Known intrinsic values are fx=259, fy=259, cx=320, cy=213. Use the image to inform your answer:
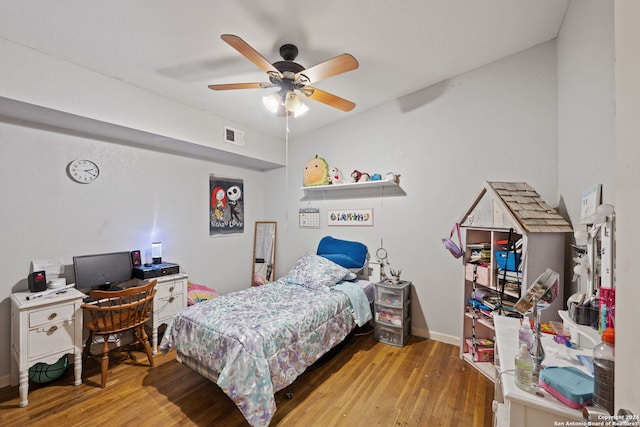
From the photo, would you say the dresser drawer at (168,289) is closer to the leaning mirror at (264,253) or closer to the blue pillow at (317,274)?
the blue pillow at (317,274)

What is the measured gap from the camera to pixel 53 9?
5.32 ft

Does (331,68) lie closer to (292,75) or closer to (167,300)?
(292,75)

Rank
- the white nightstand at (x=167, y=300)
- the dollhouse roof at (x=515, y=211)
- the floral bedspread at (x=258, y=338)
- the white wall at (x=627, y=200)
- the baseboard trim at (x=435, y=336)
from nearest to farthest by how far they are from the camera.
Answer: the white wall at (x=627, y=200) → the floral bedspread at (x=258, y=338) → the dollhouse roof at (x=515, y=211) → the white nightstand at (x=167, y=300) → the baseboard trim at (x=435, y=336)

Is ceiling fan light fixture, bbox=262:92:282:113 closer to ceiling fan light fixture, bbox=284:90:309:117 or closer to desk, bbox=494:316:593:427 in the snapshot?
ceiling fan light fixture, bbox=284:90:309:117

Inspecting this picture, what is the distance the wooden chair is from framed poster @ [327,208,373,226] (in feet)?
7.41

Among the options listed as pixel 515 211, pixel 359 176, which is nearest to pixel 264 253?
pixel 359 176

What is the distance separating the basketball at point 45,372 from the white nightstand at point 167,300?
686 mm

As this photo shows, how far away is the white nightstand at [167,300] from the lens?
268cm

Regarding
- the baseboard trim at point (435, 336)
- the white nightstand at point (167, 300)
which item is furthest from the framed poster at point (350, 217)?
the white nightstand at point (167, 300)

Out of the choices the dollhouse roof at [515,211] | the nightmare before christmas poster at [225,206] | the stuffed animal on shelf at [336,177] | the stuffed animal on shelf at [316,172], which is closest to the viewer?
the dollhouse roof at [515,211]

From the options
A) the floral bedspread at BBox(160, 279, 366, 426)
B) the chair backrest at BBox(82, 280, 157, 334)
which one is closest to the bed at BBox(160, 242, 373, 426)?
the floral bedspread at BBox(160, 279, 366, 426)

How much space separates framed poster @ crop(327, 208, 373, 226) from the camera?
3.40 meters

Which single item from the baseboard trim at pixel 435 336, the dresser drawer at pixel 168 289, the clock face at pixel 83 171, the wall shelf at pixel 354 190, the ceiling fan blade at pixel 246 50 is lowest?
the baseboard trim at pixel 435 336

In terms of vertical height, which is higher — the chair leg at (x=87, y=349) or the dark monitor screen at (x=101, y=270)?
the dark monitor screen at (x=101, y=270)
